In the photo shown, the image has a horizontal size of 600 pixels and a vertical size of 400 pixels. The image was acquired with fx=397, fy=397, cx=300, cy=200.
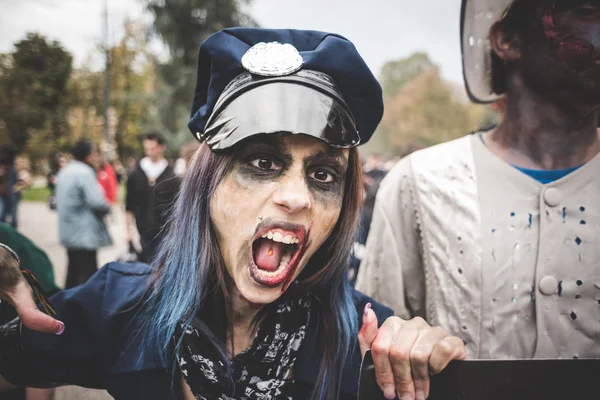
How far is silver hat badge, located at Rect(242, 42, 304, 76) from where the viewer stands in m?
1.14

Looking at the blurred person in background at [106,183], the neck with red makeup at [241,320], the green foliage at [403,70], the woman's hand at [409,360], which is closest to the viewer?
the woman's hand at [409,360]

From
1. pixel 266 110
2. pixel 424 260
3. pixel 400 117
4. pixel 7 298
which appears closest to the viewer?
pixel 7 298

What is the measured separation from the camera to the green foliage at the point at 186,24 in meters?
15.6

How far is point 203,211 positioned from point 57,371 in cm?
67

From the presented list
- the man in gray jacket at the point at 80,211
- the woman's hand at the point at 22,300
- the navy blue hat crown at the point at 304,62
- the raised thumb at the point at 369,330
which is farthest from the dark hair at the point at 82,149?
the raised thumb at the point at 369,330

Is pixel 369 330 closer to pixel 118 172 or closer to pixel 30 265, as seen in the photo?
pixel 30 265

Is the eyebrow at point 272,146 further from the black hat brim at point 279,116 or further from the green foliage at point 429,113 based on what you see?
Answer: the green foliage at point 429,113

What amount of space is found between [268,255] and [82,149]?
4189 millimetres

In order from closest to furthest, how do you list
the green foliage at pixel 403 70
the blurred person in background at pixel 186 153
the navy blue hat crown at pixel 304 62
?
1. the navy blue hat crown at pixel 304 62
2. the blurred person in background at pixel 186 153
3. the green foliage at pixel 403 70

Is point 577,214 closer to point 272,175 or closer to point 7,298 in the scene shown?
point 272,175

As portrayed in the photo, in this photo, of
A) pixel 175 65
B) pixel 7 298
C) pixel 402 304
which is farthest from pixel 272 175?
pixel 175 65

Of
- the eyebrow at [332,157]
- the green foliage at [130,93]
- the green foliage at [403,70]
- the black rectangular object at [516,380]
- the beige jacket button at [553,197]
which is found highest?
the green foliage at [403,70]

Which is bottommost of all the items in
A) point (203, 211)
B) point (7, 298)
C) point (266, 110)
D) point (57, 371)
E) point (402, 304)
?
point (57, 371)

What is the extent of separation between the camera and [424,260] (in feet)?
5.17
